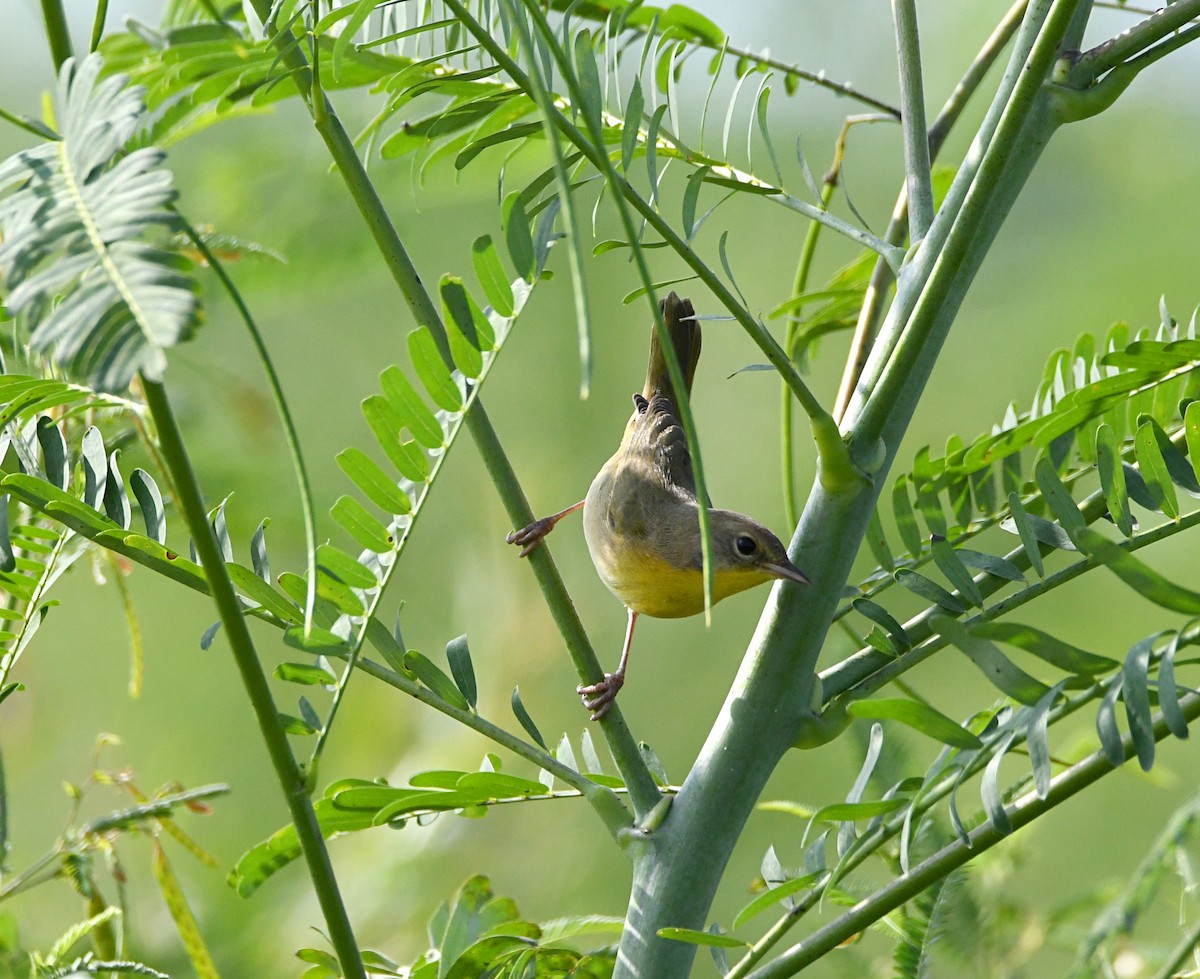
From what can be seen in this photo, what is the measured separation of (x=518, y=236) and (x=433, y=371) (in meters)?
0.14

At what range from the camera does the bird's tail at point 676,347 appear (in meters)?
2.54

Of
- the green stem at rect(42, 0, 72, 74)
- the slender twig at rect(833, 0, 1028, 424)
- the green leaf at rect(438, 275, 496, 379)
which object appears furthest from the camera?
the slender twig at rect(833, 0, 1028, 424)

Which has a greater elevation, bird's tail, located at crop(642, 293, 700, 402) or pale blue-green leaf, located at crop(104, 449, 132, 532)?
bird's tail, located at crop(642, 293, 700, 402)

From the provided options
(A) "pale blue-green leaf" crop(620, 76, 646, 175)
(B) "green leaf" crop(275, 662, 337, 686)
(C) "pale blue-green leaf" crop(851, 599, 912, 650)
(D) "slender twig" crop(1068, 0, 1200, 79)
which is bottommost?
(C) "pale blue-green leaf" crop(851, 599, 912, 650)

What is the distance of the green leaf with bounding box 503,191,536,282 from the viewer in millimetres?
924

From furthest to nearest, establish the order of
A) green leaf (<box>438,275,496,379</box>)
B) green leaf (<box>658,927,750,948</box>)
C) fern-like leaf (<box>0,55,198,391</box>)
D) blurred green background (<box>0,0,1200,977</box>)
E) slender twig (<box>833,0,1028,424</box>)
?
blurred green background (<box>0,0,1200,977</box>)
slender twig (<box>833,0,1028,424</box>)
green leaf (<box>438,275,496,379</box>)
green leaf (<box>658,927,750,948</box>)
fern-like leaf (<box>0,55,198,391</box>)

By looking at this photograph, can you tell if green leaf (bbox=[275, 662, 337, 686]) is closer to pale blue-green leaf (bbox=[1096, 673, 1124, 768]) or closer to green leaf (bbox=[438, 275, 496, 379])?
green leaf (bbox=[438, 275, 496, 379])

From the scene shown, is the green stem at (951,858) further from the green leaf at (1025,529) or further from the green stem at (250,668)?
the green stem at (250,668)

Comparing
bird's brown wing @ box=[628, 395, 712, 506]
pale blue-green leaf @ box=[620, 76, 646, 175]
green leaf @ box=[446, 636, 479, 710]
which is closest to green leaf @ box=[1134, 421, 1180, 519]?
pale blue-green leaf @ box=[620, 76, 646, 175]

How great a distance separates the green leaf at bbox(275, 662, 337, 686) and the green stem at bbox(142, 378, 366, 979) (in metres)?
0.25

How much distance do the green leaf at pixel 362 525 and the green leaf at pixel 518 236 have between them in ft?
0.86

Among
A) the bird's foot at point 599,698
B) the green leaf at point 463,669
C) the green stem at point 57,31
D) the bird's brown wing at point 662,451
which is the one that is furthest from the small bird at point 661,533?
the green stem at point 57,31

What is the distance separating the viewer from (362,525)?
103 centimetres

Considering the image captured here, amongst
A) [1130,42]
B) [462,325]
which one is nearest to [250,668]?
[462,325]
